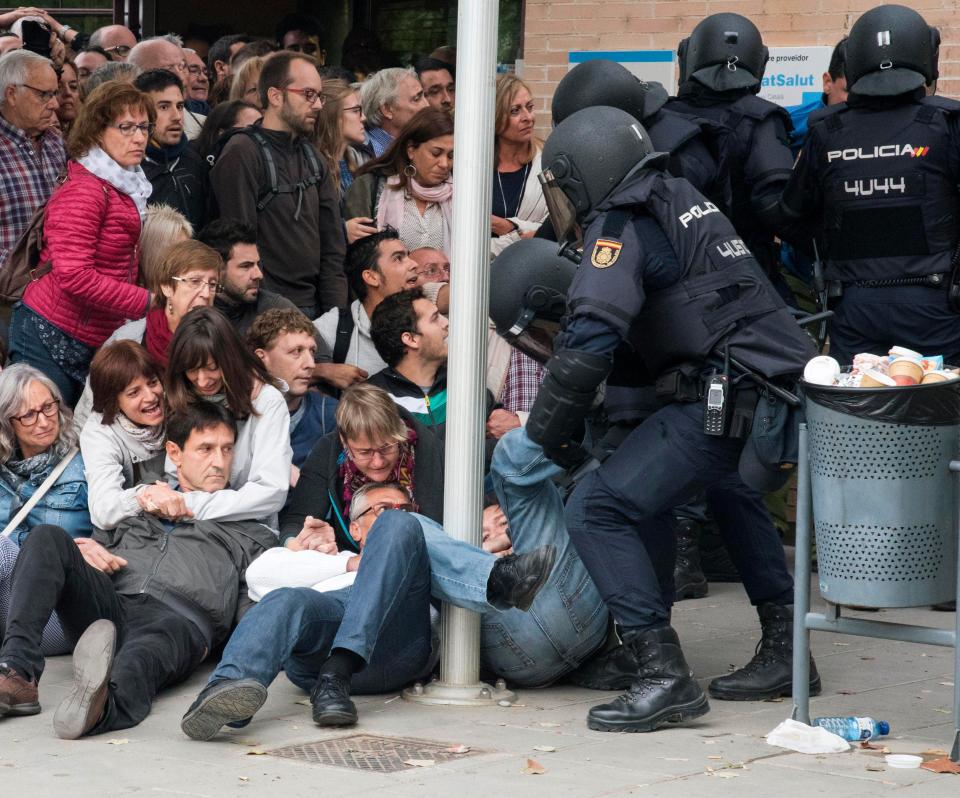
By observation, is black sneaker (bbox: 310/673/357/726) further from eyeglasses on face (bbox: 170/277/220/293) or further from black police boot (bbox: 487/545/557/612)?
eyeglasses on face (bbox: 170/277/220/293)

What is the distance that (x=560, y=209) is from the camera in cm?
532

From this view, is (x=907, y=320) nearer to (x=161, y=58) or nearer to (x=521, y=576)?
(x=521, y=576)

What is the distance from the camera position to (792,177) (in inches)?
272

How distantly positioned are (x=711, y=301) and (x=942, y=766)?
148 cm

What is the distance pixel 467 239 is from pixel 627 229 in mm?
588

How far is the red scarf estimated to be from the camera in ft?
21.8

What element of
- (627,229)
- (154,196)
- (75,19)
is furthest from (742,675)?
(75,19)

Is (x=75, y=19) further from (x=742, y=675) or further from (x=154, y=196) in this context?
(x=742, y=675)

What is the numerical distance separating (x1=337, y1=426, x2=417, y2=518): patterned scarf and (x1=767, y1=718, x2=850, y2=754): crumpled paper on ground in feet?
5.77

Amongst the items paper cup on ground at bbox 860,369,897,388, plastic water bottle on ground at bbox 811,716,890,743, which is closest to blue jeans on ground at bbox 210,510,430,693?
plastic water bottle on ground at bbox 811,716,890,743

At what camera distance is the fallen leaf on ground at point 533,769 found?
15.0 ft

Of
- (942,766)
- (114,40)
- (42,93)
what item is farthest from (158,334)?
(114,40)

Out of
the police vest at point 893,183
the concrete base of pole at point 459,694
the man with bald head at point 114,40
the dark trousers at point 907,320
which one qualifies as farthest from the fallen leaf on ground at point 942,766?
the man with bald head at point 114,40

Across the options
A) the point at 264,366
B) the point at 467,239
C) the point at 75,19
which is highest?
the point at 75,19
